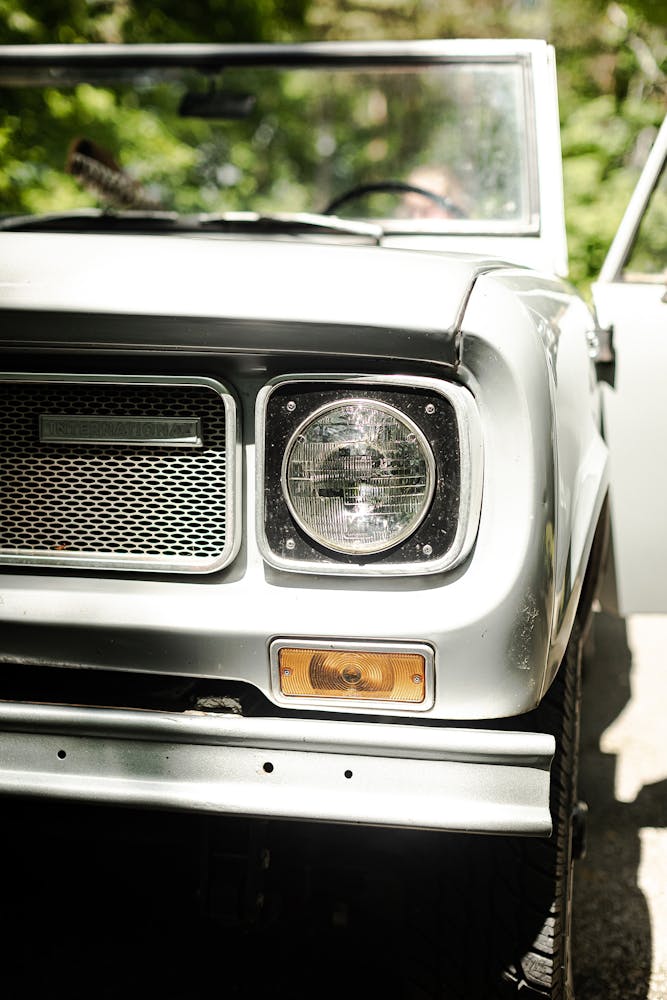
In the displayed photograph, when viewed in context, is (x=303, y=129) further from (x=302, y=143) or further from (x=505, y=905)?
(x=505, y=905)

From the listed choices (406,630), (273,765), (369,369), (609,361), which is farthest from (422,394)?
(609,361)

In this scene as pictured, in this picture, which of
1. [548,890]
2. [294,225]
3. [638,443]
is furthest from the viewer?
[294,225]

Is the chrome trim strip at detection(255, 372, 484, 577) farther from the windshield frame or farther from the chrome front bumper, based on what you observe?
the windshield frame

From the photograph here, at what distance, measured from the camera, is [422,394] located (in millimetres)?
1344

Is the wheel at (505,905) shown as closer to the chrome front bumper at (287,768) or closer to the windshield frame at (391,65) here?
the chrome front bumper at (287,768)

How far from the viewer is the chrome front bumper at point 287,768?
4.32ft

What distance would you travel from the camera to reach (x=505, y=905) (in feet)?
5.28

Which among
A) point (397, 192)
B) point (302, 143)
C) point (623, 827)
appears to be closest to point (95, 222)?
point (397, 192)

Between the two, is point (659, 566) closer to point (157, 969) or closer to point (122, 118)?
point (157, 969)

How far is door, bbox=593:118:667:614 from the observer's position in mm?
2260

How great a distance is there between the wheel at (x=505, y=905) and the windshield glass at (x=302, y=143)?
1.55 m

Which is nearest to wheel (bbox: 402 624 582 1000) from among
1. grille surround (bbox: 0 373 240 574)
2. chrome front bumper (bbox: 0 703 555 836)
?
chrome front bumper (bbox: 0 703 555 836)

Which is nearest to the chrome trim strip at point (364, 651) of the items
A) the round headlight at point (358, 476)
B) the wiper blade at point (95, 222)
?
the round headlight at point (358, 476)

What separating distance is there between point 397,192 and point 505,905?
2.16 metres
